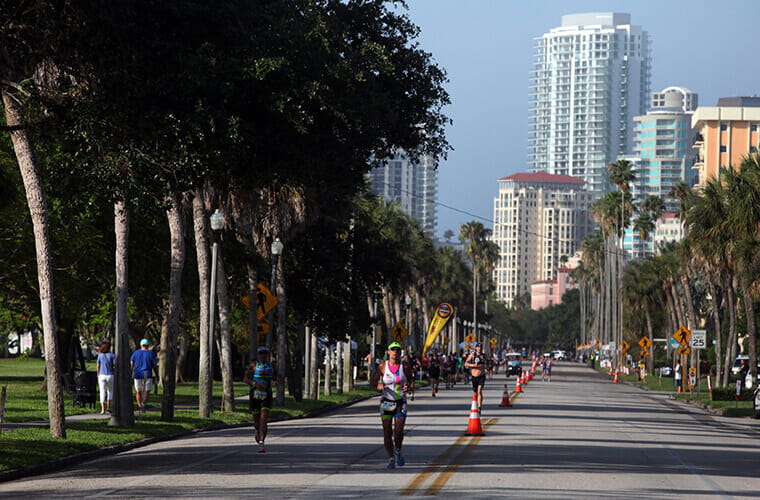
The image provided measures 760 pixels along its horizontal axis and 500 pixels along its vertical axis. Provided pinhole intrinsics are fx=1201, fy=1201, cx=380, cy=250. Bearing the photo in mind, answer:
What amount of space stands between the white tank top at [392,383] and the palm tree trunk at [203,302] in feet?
41.6

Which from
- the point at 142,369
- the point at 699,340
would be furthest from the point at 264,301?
the point at 699,340

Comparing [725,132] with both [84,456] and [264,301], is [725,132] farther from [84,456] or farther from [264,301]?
[84,456]

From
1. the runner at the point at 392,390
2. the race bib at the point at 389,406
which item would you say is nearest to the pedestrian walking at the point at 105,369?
the runner at the point at 392,390

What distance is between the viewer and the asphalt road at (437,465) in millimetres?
14258

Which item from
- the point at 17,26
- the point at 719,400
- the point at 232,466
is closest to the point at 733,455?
the point at 232,466

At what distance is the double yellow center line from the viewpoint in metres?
14.1

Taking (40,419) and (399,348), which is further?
(40,419)

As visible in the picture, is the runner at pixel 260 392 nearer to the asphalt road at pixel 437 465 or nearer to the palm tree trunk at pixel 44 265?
the asphalt road at pixel 437 465

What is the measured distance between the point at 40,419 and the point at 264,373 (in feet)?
27.2

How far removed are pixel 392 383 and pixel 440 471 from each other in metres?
1.78

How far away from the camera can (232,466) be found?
1730 cm

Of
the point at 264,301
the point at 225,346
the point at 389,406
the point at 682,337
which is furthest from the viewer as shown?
the point at 682,337

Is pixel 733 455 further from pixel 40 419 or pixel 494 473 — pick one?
pixel 40 419

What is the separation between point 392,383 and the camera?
1761 centimetres
